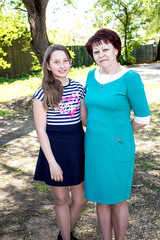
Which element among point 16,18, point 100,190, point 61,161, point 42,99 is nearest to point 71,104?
point 42,99

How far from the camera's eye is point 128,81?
1.99m

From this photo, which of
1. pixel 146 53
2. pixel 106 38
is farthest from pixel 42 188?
pixel 146 53

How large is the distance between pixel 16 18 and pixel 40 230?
9.66 m

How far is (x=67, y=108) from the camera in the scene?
85.4 inches

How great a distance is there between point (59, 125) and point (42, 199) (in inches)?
64.0

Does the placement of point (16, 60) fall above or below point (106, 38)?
below

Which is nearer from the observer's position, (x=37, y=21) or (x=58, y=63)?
(x=58, y=63)

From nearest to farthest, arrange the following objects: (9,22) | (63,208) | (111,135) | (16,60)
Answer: (111,135)
(63,208)
(9,22)
(16,60)

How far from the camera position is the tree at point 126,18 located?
74.2ft

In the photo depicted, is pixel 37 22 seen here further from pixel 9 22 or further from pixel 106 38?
pixel 106 38

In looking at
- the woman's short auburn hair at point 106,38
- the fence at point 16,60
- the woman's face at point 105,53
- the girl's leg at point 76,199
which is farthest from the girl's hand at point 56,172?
the fence at point 16,60

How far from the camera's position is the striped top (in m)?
2.13

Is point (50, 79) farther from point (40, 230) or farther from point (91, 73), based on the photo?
point (40, 230)

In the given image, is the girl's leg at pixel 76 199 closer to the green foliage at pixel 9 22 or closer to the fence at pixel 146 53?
the green foliage at pixel 9 22
